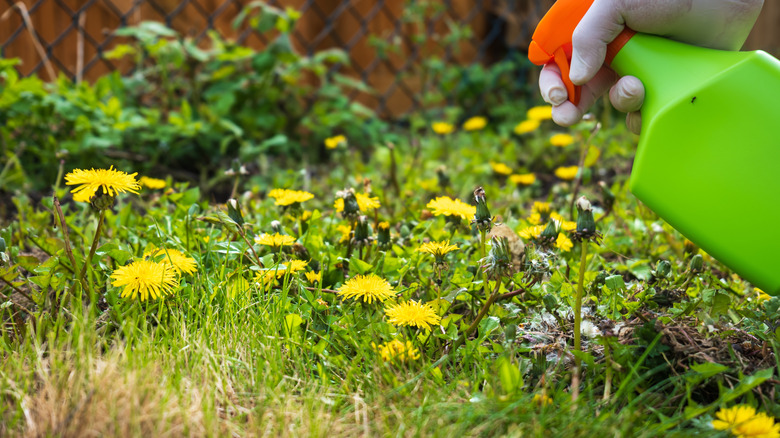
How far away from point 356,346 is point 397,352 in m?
0.09

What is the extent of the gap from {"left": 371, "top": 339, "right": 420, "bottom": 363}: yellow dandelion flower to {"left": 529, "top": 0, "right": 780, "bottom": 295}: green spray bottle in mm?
514

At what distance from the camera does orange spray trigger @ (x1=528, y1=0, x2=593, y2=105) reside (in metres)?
1.24

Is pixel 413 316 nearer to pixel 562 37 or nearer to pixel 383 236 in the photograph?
pixel 383 236

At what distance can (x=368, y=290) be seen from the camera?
1.24 meters

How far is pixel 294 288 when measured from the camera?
1420 millimetres

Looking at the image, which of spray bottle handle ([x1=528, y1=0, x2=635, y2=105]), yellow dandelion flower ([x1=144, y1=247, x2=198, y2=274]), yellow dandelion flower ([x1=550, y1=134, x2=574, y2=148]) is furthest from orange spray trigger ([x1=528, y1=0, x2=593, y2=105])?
yellow dandelion flower ([x1=550, y1=134, x2=574, y2=148])

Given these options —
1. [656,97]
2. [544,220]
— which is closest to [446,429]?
[656,97]

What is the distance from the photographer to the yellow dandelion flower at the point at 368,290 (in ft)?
4.06


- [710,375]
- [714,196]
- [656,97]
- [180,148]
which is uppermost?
[656,97]

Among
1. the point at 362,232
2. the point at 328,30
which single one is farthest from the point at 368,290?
the point at 328,30

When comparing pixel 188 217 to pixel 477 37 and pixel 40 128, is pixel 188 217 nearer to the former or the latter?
pixel 40 128

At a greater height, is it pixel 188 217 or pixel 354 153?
pixel 188 217

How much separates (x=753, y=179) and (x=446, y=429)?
0.67m

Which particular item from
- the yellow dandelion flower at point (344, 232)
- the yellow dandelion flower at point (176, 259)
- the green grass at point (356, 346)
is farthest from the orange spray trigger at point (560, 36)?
the yellow dandelion flower at point (176, 259)
